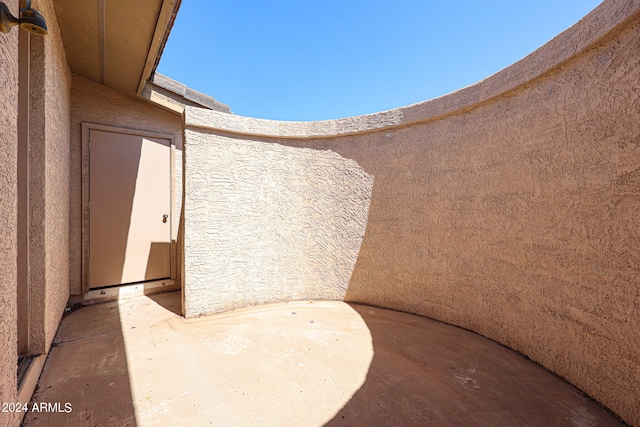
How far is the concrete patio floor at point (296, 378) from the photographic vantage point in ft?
5.64

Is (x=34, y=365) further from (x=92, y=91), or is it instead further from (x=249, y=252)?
(x=92, y=91)

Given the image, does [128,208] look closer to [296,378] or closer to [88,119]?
[88,119]

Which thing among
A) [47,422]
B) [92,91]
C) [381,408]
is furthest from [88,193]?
[381,408]

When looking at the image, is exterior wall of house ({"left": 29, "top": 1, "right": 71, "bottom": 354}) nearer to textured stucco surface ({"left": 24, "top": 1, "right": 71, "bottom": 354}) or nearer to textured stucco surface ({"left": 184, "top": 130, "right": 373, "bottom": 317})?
textured stucco surface ({"left": 24, "top": 1, "right": 71, "bottom": 354})

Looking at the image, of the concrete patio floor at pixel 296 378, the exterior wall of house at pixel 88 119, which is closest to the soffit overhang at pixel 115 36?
the exterior wall of house at pixel 88 119

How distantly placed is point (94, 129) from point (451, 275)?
17.6 feet

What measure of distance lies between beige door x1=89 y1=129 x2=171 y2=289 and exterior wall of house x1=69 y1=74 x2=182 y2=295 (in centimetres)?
14

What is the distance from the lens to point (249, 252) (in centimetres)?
370

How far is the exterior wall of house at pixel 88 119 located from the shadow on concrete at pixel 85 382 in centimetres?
128

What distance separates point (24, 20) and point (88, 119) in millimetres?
3820

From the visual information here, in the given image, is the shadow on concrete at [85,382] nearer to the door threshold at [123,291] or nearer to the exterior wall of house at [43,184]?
the exterior wall of house at [43,184]

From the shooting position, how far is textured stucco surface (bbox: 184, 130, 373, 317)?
3389 mm

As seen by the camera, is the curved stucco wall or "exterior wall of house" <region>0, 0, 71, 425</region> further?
the curved stucco wall

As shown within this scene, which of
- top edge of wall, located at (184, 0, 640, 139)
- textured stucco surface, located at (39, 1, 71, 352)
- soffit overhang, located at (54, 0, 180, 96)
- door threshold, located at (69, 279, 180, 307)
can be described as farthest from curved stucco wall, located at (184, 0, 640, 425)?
door threshold, located at (69, 279, 180, 307)
